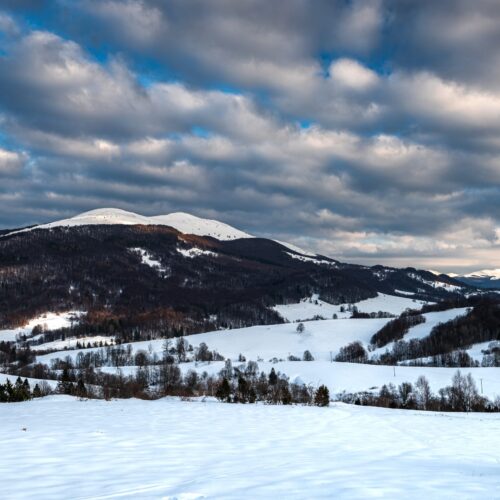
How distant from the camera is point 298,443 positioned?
24266 millimetres

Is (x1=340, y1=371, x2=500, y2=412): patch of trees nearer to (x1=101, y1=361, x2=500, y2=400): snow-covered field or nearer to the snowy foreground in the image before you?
(x1=101, y1=361, x2=500, y2=400): snow-covered field

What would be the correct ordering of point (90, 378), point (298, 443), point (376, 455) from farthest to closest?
point (90, 378) < point (298, 443) < point (376, 455)

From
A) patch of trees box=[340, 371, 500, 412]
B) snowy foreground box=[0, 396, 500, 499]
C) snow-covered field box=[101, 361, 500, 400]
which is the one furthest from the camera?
snow-covered field box=[101, 361, 500, 400]

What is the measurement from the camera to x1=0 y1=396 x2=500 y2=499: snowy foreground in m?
11.7

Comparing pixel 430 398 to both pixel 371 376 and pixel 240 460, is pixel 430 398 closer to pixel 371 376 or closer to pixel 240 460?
pixel 371 376

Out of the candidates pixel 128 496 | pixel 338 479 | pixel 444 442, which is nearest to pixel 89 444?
pixel 128 496

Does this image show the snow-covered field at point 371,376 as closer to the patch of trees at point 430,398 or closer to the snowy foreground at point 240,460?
the patch of trees at point 430,398

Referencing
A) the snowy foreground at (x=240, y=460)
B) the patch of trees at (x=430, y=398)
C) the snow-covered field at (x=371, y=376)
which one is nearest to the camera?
the snowy foreground at (x=240, y=460)

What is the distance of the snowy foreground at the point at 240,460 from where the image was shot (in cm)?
1166

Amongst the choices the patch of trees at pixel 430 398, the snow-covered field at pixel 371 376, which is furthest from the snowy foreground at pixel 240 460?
the snow-covered field at pixel 371 376

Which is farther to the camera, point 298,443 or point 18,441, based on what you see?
point 298,443

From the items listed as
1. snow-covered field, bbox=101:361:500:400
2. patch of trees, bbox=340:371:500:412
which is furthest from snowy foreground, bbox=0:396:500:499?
snow-covered field, bbox=101:361:500:400

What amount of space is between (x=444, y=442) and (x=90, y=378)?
146142 millimetres

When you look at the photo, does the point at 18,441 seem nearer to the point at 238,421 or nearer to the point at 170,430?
the point at 170,430
